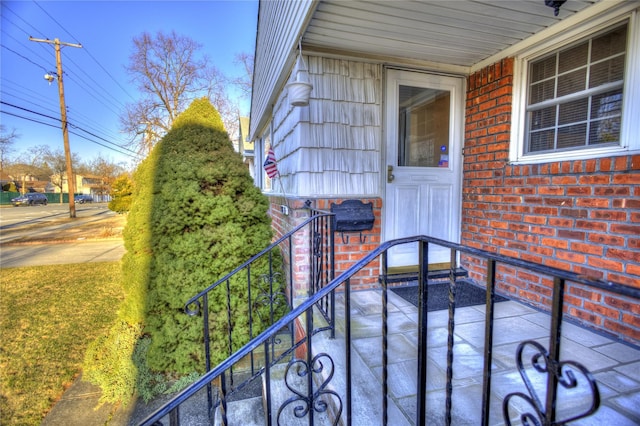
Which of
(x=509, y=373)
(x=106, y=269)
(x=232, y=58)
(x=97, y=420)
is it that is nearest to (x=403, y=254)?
(x=509, y=373)

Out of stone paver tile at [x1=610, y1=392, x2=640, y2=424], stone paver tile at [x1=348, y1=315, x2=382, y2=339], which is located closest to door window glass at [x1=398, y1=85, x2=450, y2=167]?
stone paver tile at [x1=348, y1=315, x2=382, y2=339]

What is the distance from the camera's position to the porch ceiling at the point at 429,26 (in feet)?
6.72

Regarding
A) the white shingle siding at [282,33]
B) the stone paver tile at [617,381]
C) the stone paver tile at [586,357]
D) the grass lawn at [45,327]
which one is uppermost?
the white shingle siding at [282,33]

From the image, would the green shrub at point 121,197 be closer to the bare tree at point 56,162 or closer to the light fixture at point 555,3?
the light fixture at point 555,3

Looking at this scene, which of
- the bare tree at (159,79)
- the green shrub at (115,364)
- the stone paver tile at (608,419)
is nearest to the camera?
the stone paver tile at (608,419)

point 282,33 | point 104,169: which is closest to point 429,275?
point 282,33

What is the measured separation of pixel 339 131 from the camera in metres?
2.96

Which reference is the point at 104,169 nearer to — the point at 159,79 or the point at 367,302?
the point at 159,79

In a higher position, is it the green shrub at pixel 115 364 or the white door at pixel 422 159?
the white door at pixel 422 159

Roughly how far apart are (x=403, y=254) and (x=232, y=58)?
1698 cm

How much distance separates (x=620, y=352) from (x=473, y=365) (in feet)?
2.98

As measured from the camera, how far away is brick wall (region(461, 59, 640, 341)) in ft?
6.25

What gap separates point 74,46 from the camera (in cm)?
1431

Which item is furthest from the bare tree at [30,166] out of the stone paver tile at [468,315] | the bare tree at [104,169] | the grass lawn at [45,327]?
the stone paver tile at [468,315]
